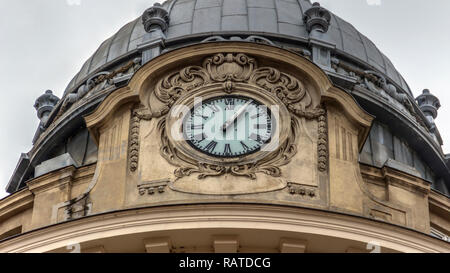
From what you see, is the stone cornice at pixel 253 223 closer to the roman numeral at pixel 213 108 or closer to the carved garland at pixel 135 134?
the carved garland at pixel 135 134

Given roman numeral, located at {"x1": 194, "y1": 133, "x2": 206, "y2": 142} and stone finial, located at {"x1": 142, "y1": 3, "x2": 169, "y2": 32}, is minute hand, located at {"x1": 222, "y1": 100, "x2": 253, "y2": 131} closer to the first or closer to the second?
roman numeral, located at {"x1": 194, "y1": 133, "x2": 206, "y2": 142}

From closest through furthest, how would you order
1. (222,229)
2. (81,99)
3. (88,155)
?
(222,229) → (88,155) → (81,99)

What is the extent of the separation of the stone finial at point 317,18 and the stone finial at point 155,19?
330 centimetres

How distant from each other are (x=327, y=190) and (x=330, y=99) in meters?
2.18

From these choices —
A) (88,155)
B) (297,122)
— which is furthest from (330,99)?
(88,155)

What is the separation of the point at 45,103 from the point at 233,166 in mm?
9991

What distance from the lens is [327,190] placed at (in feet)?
91.2

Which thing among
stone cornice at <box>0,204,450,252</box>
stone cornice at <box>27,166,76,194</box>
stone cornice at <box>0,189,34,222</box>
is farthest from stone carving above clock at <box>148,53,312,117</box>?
stone cornice at <box>0,189,34,222</box>

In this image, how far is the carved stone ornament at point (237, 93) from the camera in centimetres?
2838

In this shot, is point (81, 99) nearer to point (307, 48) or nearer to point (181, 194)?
point (307, 48)

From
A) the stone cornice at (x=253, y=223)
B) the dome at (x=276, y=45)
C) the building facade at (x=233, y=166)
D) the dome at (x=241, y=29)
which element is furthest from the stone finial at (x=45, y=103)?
the stone cornice at (x=253, y=223)

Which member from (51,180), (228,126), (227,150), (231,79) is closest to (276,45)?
(231,79)

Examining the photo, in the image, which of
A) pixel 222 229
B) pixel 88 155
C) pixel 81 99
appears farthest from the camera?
pixel 81 99

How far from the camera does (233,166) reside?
1104 inches
